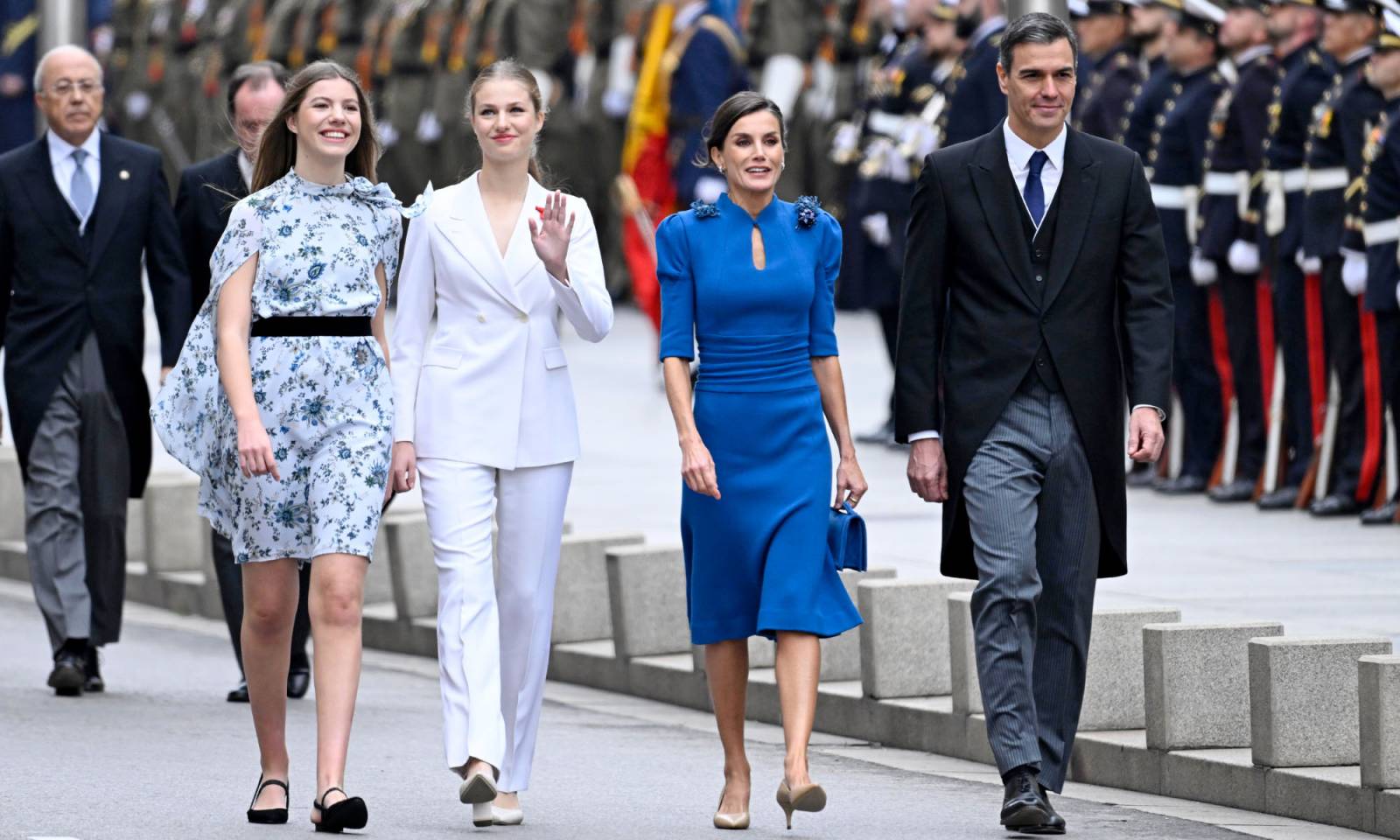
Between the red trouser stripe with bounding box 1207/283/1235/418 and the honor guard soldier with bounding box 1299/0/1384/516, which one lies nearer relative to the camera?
the honor guard soldier with bounding box 1299/0/1384/516

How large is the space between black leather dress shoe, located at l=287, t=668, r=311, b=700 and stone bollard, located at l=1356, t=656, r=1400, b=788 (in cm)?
401

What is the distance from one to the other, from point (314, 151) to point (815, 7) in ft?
48.0

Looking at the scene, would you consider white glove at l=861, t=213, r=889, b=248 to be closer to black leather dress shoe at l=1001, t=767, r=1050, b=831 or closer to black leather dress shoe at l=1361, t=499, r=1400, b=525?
black leather dress shoe at l=1361, t=499, r=1400, b=525

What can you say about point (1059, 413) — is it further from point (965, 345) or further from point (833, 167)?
point (833, 167)

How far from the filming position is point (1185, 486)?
15.8 m

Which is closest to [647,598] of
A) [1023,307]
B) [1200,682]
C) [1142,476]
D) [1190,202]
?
[1200,682]

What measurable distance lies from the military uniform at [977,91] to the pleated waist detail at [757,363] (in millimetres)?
8014

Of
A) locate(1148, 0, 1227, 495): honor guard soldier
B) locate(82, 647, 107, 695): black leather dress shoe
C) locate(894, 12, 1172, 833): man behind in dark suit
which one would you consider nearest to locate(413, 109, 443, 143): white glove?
locate(1148, 0, 1227, 495): honor guard soldier

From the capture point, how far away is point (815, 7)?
74.1 ft

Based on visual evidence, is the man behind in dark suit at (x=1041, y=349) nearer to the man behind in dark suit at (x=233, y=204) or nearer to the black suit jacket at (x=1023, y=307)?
the black suit jacket at (x=1023, y=307)

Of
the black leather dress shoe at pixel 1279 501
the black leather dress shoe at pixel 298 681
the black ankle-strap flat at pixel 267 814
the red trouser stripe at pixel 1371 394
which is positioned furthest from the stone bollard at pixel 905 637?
the black leather dress shoe at pixel 1279 501

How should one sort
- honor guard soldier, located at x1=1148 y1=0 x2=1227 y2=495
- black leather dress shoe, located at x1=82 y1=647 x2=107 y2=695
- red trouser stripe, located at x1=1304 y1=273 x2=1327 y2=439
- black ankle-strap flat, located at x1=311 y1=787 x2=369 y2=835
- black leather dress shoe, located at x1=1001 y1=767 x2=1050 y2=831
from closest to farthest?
black ankle-strap flat, located at x1=311 y1=787 x2=369 y2=835
black leather dress shoe, located at x1=1001 y1=767 x2=1050 y2=831
black leather dress shoe, located at x1=82 y1=647 x2=107 y2=695
red trouser stripe, located at x1=1304 y1=273 x2=1327 y2=439
honor guard soldier, located at x1=1148 y1=0 x2=1227 y2=495

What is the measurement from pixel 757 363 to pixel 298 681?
124 inches

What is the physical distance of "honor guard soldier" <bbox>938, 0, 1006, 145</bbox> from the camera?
53.5 ft
